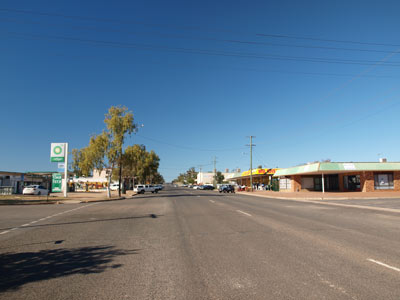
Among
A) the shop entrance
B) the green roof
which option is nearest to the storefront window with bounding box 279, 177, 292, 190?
the shop entrance

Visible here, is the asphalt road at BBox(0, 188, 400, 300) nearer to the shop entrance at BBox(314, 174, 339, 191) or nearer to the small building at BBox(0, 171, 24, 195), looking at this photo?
the shop entrance at BBox(314, 174, 339, 191)

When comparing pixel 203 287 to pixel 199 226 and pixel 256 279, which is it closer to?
pixel 256 279

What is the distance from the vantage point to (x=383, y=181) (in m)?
42.3

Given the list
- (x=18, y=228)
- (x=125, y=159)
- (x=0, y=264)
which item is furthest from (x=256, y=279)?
(x=125, y=159)

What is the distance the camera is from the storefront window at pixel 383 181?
42250 millimetres

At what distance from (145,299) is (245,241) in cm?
456

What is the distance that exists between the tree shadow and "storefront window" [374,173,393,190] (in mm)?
43988

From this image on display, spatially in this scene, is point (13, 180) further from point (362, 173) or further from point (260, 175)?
point (362, 173)

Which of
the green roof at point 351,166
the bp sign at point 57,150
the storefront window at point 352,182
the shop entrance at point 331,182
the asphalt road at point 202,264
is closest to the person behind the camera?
the asphalt road at point 202,264

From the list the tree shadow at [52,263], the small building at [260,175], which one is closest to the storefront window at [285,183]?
the small building at [260,175]

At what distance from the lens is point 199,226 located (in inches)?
447

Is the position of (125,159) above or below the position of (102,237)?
above

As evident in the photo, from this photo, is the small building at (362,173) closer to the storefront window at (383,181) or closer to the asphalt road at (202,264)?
the storefront window at (383,181)

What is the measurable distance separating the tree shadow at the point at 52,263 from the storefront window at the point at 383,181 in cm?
4399
